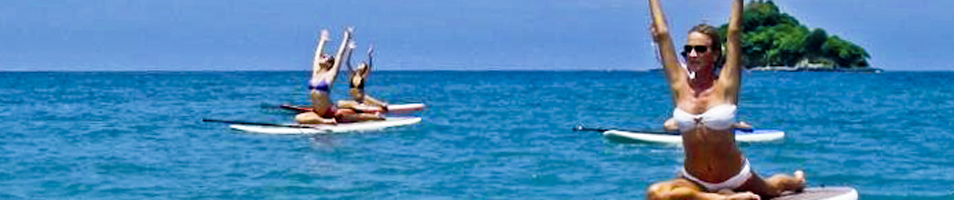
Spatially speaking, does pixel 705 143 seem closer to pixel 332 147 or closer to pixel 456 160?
pixel 456 160

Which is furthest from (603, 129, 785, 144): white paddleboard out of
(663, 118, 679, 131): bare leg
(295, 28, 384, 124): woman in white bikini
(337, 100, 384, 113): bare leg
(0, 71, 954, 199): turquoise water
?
(663, 118, 679, 131): bare leg

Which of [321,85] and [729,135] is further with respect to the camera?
[321,85]

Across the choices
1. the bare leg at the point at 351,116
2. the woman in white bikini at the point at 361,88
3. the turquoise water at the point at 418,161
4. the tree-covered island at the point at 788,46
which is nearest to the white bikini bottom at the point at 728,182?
the turquoise water at the point at 418,161

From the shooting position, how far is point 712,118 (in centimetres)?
728

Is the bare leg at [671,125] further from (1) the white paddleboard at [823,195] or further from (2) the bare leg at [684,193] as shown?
(1) the white paddleboard at [823,195]

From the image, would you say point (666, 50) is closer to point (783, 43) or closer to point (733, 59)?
point (733, 59)

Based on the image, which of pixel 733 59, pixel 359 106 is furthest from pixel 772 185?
pixel 359 106

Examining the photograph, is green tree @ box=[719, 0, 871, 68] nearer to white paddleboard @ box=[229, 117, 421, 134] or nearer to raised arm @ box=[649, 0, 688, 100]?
white paddleboard @ box=[229, 117, 421, 134]

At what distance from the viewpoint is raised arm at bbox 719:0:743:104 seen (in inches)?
279

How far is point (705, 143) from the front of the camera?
746 centimetres

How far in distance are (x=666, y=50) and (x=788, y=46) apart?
168 m

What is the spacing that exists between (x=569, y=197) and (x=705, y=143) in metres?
5.59

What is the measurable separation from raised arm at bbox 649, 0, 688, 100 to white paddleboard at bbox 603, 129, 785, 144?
37.6 feet

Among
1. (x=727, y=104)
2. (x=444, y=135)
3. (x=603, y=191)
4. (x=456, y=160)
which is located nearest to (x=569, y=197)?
(x=603, y=191)
